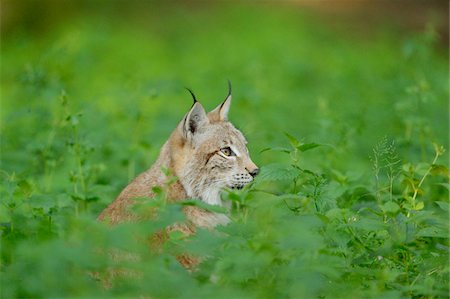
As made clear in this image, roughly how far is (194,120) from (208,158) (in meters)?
0.29

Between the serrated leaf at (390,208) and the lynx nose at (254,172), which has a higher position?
the lynx nose at (254,172)

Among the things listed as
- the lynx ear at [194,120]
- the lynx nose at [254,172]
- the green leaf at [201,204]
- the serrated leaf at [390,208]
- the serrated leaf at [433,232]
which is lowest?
the serrated leaf at [433,232]

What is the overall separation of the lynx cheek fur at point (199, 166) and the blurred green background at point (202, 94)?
0.41 metres

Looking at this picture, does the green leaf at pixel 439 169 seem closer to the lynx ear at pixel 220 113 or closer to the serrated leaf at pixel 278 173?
Answer: the serrated leaf at pixel 278 173

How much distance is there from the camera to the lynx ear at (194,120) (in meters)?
6.67

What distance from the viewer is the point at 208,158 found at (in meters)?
6.68

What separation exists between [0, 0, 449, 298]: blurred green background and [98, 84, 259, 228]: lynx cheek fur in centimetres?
41

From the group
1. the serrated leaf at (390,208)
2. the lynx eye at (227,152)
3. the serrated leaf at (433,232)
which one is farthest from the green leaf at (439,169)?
the lynx eye at (227,152)

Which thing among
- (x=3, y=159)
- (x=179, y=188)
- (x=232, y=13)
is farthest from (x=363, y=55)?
(x=179, y=188)

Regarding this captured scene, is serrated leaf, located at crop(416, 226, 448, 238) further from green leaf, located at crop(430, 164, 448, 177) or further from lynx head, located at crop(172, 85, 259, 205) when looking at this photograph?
lynx head, located at crop(172, 85, 259, 205)

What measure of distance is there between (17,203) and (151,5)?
18267 millimetres

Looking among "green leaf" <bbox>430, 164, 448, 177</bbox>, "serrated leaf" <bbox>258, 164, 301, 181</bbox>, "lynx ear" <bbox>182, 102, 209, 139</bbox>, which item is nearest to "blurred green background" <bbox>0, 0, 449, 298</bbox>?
"green leaf" <bbox>430, 164, 448, 177</bbox>

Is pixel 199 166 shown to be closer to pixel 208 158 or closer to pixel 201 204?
pixel 208 158

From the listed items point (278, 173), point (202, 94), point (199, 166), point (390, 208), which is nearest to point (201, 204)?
point (278, 173)
